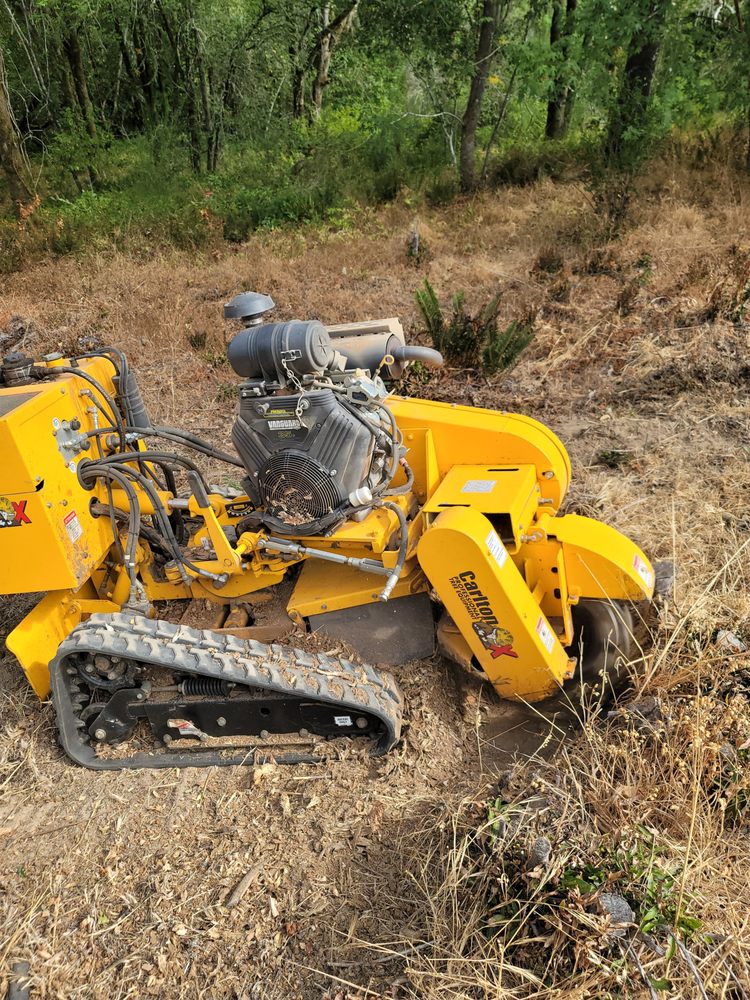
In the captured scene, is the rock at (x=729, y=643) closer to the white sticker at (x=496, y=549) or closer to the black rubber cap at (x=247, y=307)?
the white sticker at (x=496, y=549)

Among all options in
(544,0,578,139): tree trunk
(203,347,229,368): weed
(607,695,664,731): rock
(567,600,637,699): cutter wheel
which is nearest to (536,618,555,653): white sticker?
(567,600,637,699): cutter wheel

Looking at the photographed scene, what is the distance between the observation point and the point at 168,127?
1584 centimetres

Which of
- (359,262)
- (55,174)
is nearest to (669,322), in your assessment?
(359,262)

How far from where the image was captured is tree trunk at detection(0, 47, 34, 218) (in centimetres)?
1233

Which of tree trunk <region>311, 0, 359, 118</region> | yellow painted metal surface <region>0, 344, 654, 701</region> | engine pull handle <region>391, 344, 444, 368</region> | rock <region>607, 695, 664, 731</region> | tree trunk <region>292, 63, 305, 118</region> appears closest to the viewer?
rock <region>607, 695, 664, 731</region>

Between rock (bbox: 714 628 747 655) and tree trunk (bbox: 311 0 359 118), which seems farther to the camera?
tree trunk (bbox: 311 0 359 118)

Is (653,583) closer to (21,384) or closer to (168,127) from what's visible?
(21,384)

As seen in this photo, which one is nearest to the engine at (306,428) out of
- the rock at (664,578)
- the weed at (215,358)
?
the rock at (664,578)

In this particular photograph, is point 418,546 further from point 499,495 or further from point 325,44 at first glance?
point 325,44

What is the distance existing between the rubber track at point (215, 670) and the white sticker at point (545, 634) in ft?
2.50

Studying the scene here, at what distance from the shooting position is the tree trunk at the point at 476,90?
11352mm

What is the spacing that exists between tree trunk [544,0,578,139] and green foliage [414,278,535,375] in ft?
20.3

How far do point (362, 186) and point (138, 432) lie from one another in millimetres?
10097

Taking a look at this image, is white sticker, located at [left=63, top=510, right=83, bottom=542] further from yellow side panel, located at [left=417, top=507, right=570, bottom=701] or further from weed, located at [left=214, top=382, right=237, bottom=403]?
weed, located at [left=214, top=382, right=237, bottom=403]
